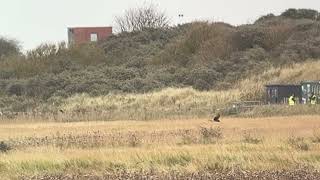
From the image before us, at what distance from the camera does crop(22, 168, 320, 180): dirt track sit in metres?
12.0

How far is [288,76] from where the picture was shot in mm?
54844

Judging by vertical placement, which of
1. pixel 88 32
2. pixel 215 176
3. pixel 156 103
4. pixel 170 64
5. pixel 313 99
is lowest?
pixel 215 176

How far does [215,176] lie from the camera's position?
490 inches

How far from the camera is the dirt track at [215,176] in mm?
12047

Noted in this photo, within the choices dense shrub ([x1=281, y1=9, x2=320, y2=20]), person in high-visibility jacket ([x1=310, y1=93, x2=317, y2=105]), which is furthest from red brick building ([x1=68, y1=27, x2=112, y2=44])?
person in high-visibility jacket ([x1=310, y1=93, x2=317, y2=105])

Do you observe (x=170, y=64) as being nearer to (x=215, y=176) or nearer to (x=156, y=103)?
(x=156, y=103)

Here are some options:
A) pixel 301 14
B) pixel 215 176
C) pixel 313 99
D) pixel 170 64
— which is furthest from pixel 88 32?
pixel 215 176

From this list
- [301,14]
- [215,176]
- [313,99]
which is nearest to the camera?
[215,176]

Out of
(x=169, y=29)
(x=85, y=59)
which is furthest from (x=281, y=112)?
(x=169, y=29)

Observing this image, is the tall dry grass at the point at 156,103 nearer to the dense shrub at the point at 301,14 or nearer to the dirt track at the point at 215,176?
the dirt track at the point at 215,176

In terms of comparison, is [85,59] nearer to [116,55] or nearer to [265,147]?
[116,55]

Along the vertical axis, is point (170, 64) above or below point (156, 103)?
above

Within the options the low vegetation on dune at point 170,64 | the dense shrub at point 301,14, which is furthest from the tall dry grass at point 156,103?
the dense shrub at point 301,14

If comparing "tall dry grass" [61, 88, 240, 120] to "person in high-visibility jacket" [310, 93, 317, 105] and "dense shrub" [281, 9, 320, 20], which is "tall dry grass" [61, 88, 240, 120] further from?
"dense shrub" [281, 9, 320, 20]
